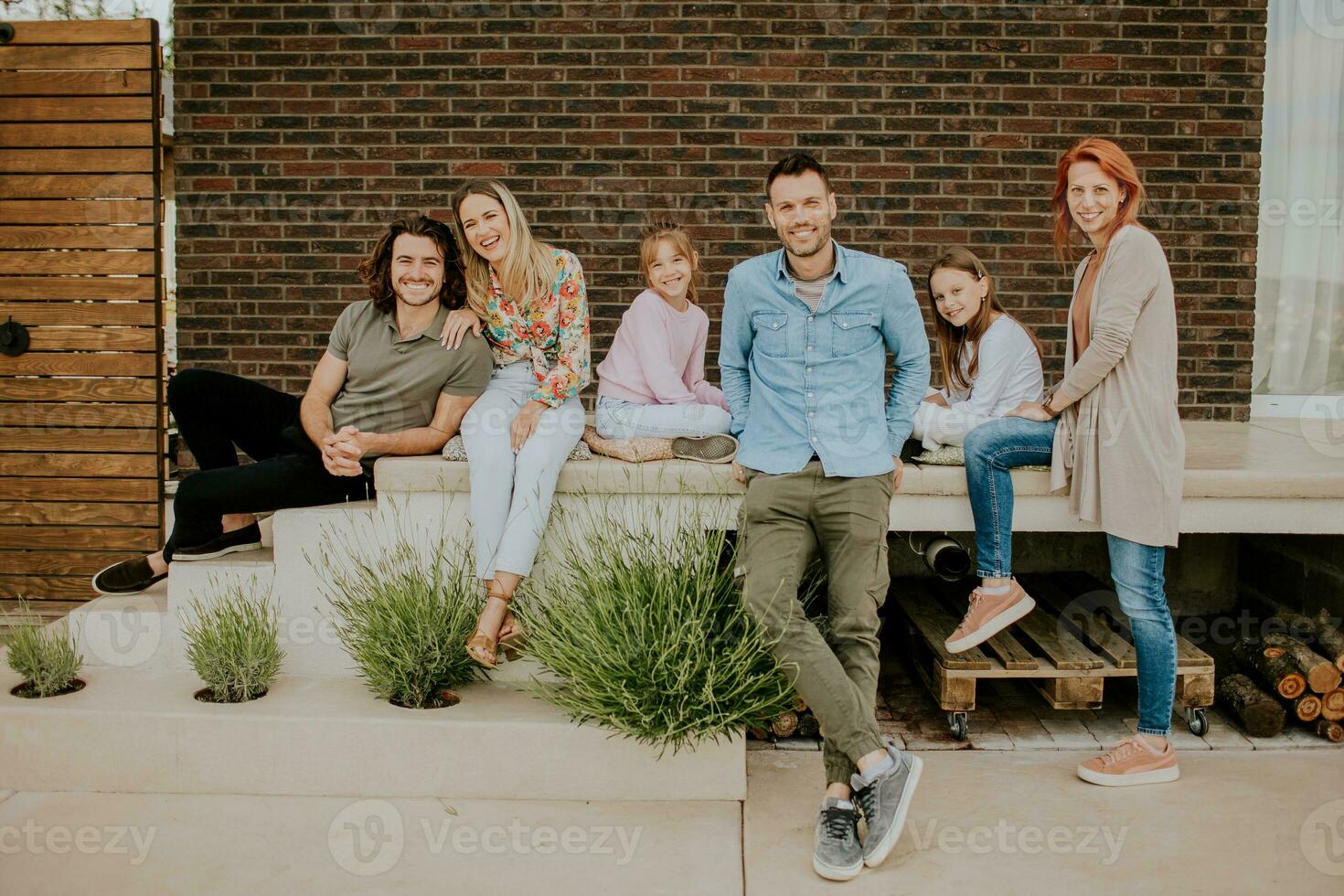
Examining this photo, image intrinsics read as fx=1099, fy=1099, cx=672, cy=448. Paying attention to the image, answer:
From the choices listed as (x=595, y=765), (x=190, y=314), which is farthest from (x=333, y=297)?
(x=595, y=765)

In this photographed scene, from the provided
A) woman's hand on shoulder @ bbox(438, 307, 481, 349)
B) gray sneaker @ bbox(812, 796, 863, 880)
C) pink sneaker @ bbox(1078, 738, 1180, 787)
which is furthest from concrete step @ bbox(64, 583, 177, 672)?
pink sneaker @ bbox(1078, 738, 1180, 787)

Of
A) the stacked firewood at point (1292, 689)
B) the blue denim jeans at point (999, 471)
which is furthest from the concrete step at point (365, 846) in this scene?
the stacked firewood at point (1292, 689)

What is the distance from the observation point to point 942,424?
4.00m

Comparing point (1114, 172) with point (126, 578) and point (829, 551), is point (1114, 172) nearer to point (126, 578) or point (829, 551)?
point (829, 551)

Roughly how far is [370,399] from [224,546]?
802 mm

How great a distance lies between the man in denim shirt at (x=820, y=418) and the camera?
3350 millimetres

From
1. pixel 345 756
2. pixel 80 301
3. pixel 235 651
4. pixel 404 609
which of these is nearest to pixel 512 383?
pixel 404 609

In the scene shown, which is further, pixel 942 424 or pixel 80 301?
pixel 80 301

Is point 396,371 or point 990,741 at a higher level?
point 396,371

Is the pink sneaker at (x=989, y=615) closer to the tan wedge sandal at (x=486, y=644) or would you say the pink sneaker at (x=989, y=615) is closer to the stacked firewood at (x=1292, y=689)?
the stacked firewood at (x=1292, y=689)

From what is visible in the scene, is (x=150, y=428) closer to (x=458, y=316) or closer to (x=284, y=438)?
(x=284, y=438)

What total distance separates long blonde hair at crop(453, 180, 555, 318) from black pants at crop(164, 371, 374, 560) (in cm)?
85

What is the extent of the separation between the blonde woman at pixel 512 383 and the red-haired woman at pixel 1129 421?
1619 millimetres

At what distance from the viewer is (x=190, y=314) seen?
19.7ft
